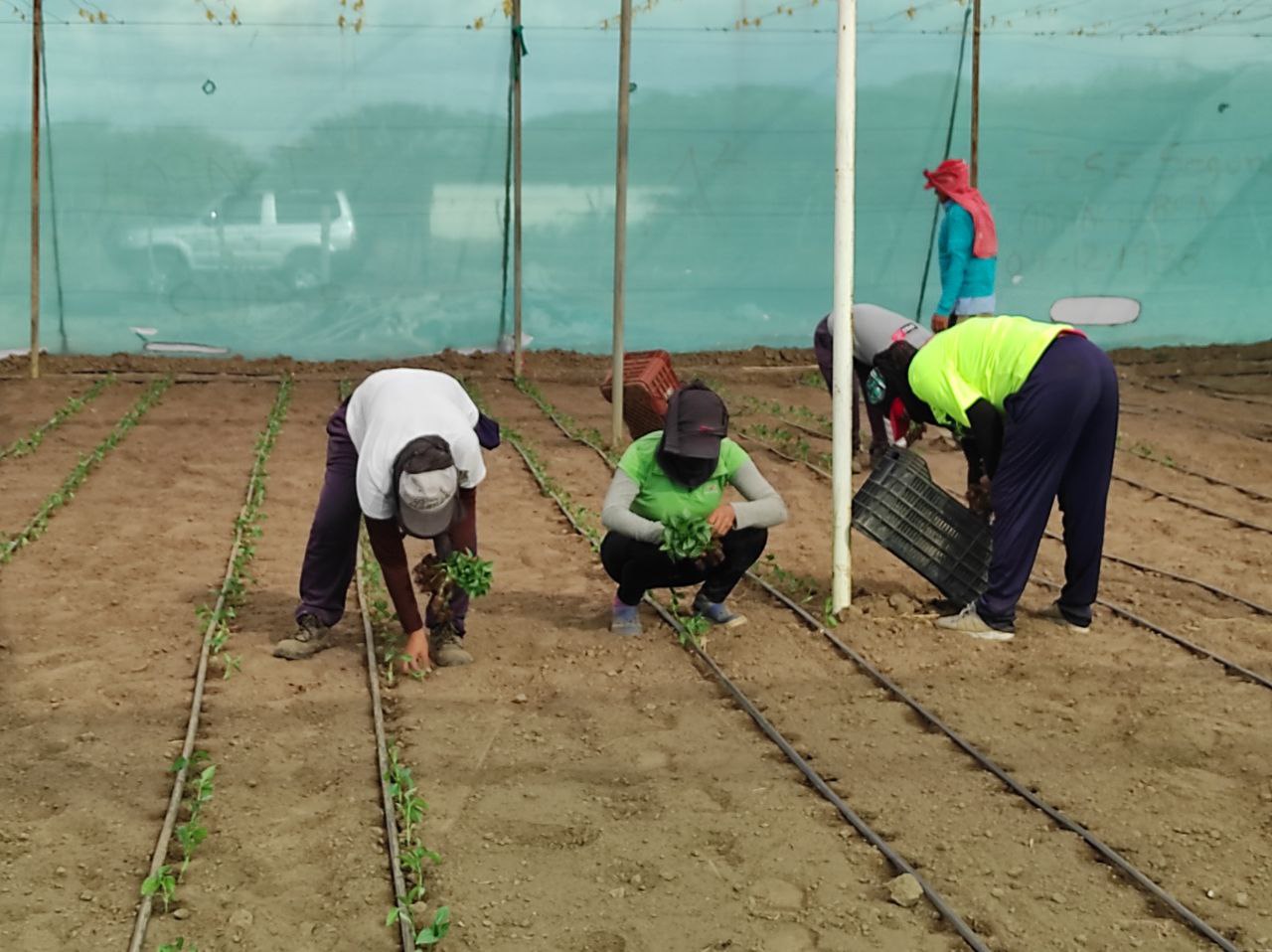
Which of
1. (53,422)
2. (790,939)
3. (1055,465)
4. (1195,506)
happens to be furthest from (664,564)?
(53,422)

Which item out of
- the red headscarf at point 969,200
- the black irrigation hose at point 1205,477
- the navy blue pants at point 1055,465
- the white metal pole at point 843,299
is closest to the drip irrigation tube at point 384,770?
the white metal pole at point 843,299

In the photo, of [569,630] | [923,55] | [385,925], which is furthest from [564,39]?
[385,925]

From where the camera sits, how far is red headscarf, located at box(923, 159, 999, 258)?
9.45 m

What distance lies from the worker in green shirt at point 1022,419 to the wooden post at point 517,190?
7.72m

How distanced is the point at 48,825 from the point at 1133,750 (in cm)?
328

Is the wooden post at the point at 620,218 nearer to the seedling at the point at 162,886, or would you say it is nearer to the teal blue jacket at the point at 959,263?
the teal blue jacket at the point at 959,263

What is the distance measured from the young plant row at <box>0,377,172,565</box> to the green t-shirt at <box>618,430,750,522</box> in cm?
324

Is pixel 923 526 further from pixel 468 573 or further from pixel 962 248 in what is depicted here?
pixel 962 248

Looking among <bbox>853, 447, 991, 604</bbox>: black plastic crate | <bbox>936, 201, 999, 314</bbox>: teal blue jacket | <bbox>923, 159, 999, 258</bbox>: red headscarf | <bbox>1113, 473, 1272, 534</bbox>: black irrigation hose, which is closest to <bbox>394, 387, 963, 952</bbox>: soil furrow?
<bbox>853, 447, 991, 604</bbox>: black plastic crate

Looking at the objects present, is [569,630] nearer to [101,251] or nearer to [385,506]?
[385,506]

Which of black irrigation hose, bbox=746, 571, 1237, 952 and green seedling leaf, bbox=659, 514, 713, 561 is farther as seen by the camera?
green seedling leaf, bbox=659, 514, 713, 561

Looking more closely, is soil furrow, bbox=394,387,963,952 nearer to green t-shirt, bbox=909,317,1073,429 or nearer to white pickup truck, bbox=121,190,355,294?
green t-shirt, bbox=909,317,1073,429

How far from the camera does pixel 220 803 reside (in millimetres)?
4621

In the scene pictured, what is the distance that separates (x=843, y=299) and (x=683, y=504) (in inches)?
40.9
